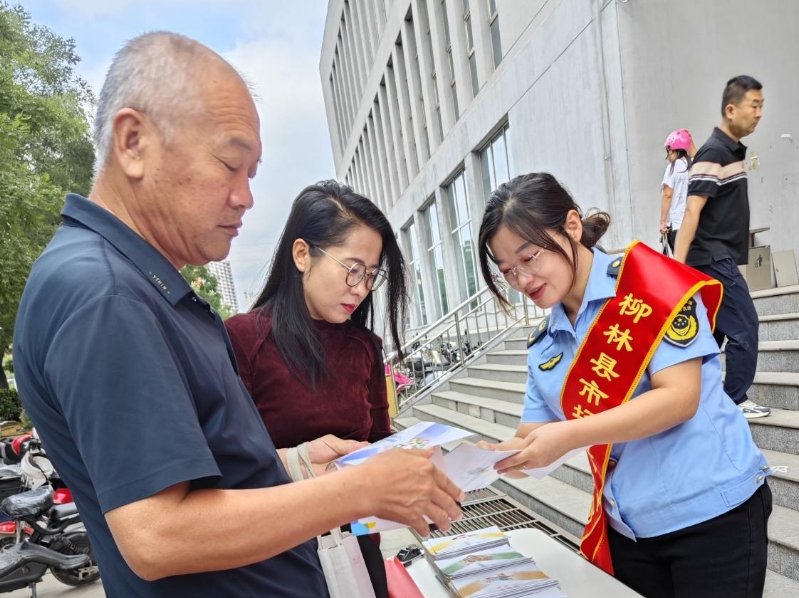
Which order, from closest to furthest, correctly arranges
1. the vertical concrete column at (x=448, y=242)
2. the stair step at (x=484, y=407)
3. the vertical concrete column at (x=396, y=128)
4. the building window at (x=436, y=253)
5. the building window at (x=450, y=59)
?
1. the stair step at (x=484, y=407)
2. the building window at (x=450, y=59)
3. the vertical concrete column at (x=448, y=242)
4. the building window at (x=436, y=253)
5. the vertical concrete column at (x=396, y=128)

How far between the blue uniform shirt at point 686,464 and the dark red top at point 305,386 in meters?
0.72

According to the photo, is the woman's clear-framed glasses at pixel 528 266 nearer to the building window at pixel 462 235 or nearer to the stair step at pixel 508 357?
the stair step at pixel 508 357

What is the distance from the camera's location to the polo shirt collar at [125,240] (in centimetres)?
75

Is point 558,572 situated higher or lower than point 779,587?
higher

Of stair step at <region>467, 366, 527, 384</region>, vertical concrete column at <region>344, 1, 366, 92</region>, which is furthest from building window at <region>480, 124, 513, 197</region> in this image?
vertical concrete column at <region>344, 1, 366, 92</region>

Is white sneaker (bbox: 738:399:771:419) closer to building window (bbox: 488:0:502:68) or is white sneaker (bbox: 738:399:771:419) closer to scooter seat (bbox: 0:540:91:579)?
scooter seat (bbox: 0:540:91:579)

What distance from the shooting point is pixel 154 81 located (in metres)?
0.76

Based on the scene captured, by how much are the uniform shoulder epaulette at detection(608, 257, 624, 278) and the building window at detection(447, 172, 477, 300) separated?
34.6ft

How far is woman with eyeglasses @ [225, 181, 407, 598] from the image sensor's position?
1.49m

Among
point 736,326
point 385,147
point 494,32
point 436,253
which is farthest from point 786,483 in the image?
point 385,147

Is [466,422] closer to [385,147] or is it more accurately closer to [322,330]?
[322,330]

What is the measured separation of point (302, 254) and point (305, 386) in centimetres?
41

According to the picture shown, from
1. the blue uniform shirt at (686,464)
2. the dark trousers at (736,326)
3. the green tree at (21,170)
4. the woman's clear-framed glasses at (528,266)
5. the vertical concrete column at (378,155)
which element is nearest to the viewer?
the blue uniform shirt at (686,464)

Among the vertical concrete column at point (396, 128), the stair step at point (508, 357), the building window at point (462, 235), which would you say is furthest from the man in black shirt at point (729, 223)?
the vertical concrete column at point (396, 128)
